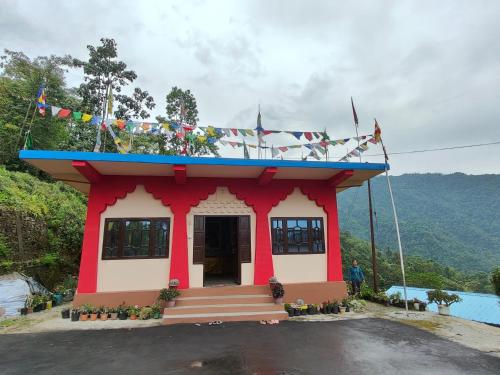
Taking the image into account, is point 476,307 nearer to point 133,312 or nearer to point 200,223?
point 200,223

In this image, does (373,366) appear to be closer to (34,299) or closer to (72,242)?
(34,299)

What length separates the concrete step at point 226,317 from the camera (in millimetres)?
7325

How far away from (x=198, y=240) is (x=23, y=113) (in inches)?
674

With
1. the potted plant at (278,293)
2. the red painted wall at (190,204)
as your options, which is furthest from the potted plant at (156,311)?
the potted plant at (278,293)

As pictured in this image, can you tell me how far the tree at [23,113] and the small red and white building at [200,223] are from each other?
1075 cm

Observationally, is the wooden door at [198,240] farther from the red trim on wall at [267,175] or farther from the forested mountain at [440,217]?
the forested mountain at [440,217]

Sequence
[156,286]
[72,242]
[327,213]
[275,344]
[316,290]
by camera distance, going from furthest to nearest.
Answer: [72,242]
[327,213]
[316,290]
[156,286]
[275,344]

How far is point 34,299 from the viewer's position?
8609mm

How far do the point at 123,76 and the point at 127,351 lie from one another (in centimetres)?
2281

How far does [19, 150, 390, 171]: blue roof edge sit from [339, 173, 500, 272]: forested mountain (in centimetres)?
4467

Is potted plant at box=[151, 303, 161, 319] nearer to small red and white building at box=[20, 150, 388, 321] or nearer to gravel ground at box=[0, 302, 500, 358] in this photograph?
gravel ground at box=[0, 302, 500, 358]

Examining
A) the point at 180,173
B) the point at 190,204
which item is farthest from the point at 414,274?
the point at 180,173

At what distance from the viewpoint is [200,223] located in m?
9.04

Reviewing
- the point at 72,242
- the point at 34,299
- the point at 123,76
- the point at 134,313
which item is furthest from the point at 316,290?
the point at 123,76
